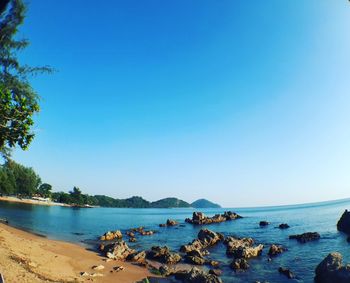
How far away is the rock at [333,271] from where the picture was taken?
3101cm

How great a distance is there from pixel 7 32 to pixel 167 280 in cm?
2911

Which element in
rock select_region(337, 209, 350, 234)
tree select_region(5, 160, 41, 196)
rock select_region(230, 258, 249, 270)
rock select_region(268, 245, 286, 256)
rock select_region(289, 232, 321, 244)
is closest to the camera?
rock select_region(230, 258, 249, 270)

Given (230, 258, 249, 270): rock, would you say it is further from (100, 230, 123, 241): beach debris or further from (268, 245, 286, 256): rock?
(100, 230, 123, 241): beach debris

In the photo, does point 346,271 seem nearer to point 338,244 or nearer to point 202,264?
point 202,264

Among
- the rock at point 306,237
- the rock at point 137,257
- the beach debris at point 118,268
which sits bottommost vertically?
the rock at point 306,237

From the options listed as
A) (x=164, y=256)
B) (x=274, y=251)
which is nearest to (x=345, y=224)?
(x=274, y=251)

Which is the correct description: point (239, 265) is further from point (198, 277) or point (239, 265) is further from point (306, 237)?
point (306, 237)

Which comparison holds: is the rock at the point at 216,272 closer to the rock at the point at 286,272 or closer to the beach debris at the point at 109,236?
the rock at the point at 286,272

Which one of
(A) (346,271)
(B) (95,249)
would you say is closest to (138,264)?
(B) (95,249)

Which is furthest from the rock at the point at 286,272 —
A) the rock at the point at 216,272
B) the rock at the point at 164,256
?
the rock at the point at 164,256

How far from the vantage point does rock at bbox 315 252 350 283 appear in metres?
31.0

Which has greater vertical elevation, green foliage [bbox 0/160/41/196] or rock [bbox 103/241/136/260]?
green foliage [bbox 0/160/41/196]

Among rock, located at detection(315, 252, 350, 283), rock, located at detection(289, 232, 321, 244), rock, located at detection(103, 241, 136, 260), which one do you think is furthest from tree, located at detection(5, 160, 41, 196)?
rock, located at detection(315, 252, 350, 283)

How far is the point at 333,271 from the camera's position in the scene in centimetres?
3250
